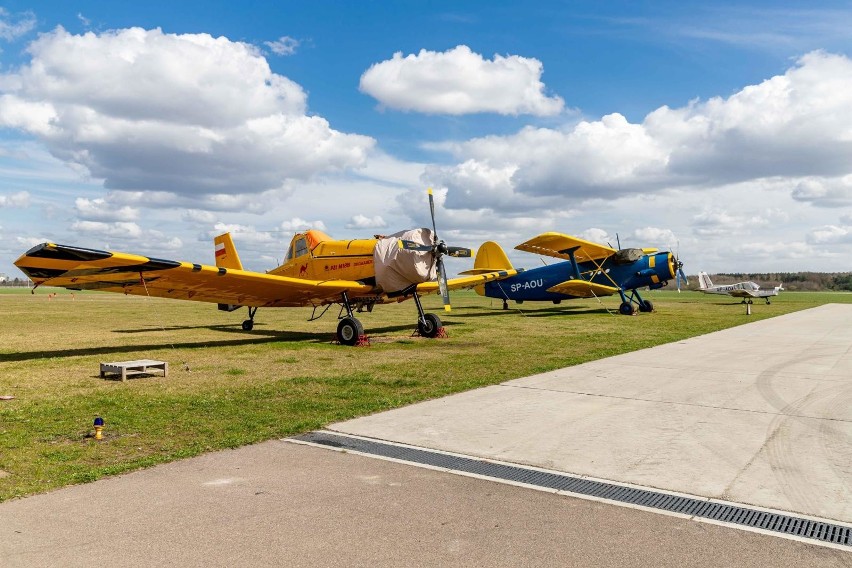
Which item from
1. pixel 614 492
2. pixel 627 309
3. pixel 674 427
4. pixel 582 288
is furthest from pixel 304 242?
pixel 627 309

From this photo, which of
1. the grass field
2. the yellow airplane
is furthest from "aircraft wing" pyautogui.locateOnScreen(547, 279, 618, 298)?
the yellow airplane

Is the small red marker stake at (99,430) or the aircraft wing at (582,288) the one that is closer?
the small red marker stake at (99,430)

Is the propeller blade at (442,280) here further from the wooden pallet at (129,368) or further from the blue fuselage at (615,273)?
the blue fuselage at (615,273)

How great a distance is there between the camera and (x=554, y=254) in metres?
29.0

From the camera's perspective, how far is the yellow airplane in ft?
38.8

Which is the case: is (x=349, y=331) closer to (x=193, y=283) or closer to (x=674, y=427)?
(x=193, y=283)

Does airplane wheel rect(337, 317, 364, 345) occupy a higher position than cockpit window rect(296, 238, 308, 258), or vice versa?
cockpit window rect(296, 238, 308, 258)

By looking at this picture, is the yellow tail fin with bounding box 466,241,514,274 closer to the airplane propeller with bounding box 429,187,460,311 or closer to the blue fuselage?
the blue fuselage

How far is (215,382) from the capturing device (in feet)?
30.6

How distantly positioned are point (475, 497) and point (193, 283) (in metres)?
11.3

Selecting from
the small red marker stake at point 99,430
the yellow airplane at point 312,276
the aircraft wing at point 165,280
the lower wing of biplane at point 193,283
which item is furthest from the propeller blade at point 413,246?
the small red marker stake at point 99,430

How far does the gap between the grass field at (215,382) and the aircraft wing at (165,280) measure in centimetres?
133

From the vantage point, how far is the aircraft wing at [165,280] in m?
10.4

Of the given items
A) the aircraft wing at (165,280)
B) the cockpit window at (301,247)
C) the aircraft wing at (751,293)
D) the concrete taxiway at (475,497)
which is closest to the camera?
the concrete taxiway at (475,497)
